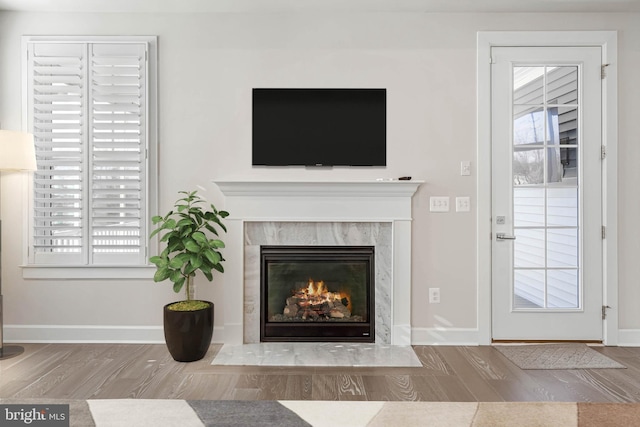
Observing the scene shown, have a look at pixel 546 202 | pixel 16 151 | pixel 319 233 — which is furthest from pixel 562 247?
pixel 16 151

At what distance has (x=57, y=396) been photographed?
2.59 m

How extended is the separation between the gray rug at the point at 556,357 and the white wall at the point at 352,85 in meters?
0.38

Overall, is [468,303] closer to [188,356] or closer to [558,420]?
[558,420]

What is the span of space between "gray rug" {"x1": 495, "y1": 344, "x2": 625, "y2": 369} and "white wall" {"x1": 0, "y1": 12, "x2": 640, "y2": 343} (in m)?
0.38

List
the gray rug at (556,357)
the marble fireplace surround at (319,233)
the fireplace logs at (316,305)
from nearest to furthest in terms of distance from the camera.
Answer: the gray rug at (556,357)
the marble fireplace surround at (319,233)
the fireplace logs at (316,305)

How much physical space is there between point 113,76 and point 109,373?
2279 millimetres

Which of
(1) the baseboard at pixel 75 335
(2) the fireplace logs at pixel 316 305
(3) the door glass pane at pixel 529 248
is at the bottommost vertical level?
(1) the baseboard at pixel 75 335

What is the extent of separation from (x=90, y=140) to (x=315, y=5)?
2099 millimetres

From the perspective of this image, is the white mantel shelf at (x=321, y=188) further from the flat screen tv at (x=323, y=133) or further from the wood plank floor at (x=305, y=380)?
the wood plank floor at (x=305, y=380)

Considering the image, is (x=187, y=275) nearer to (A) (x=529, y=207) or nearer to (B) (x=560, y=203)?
(A) (x=529, y=207)

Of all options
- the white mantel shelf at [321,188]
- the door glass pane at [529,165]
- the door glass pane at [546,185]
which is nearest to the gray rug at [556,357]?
the door glass pane at [546,185]

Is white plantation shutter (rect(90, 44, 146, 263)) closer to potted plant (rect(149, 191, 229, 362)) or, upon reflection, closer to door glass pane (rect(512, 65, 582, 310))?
potted plant (rect(149, 191, 229, 362))

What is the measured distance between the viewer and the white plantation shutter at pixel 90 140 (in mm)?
3551
